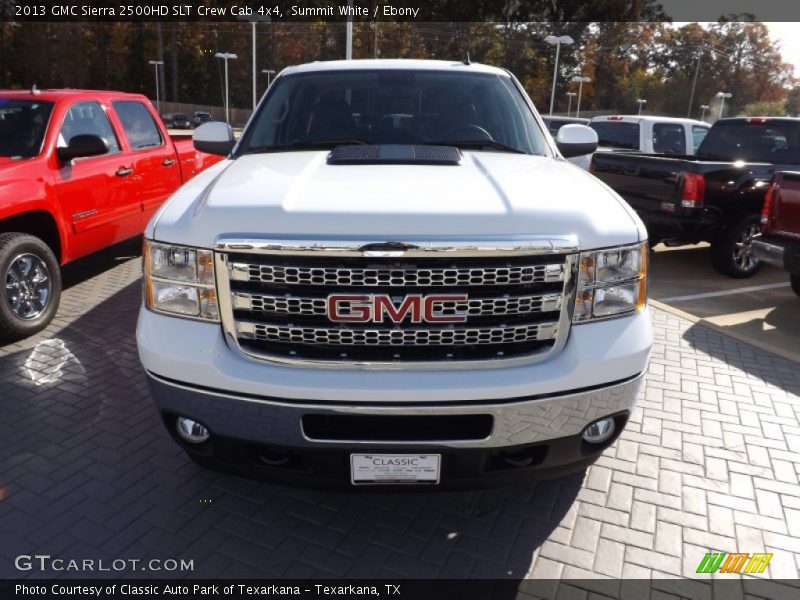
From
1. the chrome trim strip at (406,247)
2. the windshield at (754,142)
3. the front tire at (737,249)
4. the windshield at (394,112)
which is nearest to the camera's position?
the chrome trim strip at (406,247)

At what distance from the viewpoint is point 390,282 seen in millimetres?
2305

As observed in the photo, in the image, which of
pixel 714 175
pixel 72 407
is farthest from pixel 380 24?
pixel 72 407

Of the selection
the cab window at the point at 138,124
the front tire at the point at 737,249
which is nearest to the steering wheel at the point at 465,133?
the cab window at the point at 138,124

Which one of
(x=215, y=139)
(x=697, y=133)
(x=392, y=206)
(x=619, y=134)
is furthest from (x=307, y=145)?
(x=697, y=133)

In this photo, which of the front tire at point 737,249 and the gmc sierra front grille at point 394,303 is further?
the front tire at point 737,249

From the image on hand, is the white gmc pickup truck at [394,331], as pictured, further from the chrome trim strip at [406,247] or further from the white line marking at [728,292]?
the white line marking at [728,292]

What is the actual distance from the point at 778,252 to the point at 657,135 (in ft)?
19.2

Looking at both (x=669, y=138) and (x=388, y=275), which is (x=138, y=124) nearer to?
(x=388, y=275)

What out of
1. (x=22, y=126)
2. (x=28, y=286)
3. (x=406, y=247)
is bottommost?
(x=28, y=286)

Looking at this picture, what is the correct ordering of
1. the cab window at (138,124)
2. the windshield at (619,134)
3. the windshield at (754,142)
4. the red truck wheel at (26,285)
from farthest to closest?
1. the windshield at (619,134)
2. the windshield at (754,142)
3. the cab window at (138,124)
4. the red truck wheel at (26,285)

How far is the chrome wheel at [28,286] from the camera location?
4801mm

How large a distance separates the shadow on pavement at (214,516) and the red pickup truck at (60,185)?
1485 mm

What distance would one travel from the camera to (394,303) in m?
2.33

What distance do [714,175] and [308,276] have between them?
20.5ft
